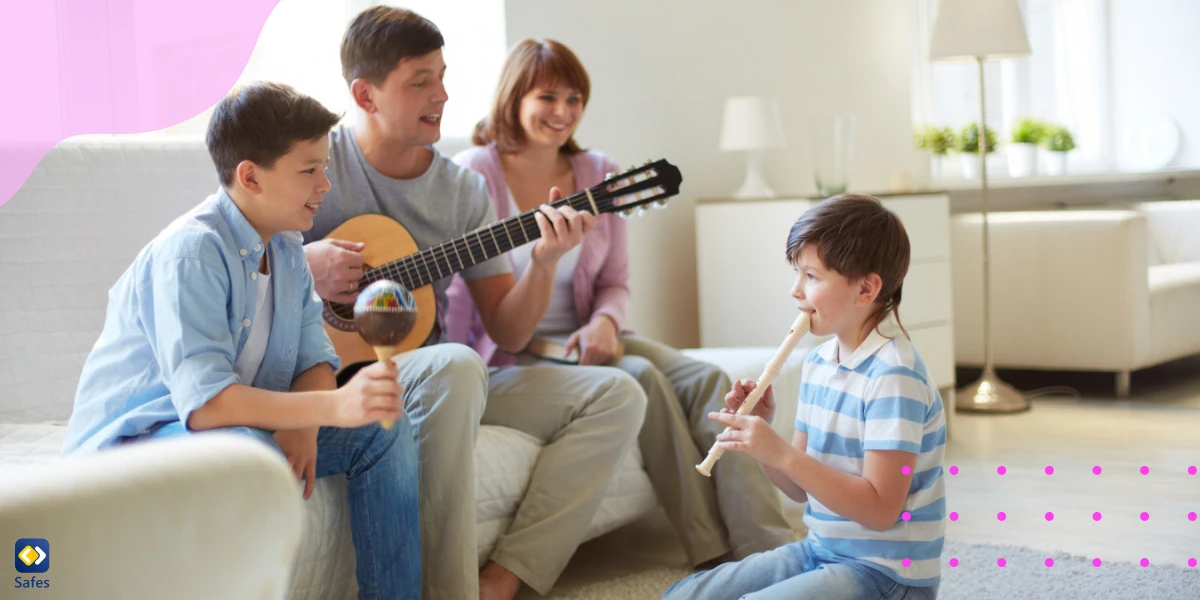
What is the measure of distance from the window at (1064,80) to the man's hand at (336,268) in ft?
12.9

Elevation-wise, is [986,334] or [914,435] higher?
[914,435]

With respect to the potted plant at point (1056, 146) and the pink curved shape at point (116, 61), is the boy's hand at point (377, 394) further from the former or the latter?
the potted plant at point (1056, 146)

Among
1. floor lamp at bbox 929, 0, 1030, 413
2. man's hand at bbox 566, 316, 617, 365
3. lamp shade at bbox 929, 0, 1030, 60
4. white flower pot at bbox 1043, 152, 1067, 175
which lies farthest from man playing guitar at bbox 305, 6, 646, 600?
white flower pot at bbox 1043, 152, 1067, 175

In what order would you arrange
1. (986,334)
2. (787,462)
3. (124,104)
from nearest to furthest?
(787,462) → (124,104) → (986,334)

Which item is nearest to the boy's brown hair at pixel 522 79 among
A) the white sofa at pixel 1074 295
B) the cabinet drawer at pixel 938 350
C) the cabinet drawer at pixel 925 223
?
the cabinet drawer at pixel 925 223

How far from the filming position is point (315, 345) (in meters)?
1.58

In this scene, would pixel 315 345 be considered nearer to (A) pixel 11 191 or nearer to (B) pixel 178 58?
(A) pixel 11 191

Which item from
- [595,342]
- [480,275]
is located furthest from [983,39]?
[480,275]

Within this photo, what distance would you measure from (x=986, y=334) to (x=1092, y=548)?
5.59 feet

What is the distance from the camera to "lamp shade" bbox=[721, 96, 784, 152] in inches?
132

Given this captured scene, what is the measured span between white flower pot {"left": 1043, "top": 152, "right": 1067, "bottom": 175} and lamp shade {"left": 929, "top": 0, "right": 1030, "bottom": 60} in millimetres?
1360

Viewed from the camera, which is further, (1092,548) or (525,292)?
(1092,548)

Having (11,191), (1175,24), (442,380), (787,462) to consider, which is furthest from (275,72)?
(1175,24)

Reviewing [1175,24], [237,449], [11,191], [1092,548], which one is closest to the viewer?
[237,449]
